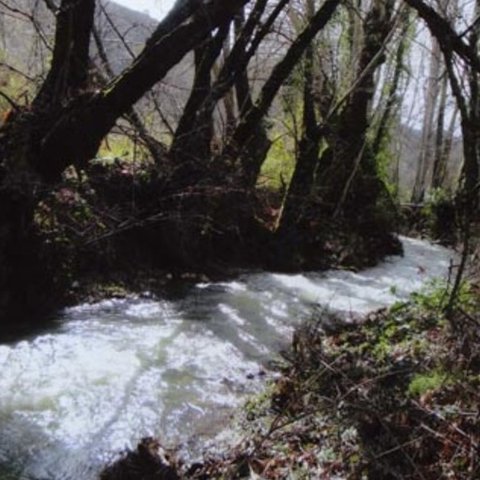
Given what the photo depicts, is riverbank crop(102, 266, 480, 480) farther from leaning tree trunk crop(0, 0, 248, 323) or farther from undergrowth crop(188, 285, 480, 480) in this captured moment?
leaning tree trunk crop(0, 0, 248, 323)

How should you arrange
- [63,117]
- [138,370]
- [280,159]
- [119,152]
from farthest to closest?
[280,159] → [119,152] → [63,117] → [138,370]

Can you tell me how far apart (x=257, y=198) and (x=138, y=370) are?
6.20 metres

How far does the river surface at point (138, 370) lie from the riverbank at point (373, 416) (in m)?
0.45

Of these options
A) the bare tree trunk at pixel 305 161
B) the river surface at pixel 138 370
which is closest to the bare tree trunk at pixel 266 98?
the bare tree trunk at pixel 305 161

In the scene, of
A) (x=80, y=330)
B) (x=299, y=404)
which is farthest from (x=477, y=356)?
(x=80, y=330)

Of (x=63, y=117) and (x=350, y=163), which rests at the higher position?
(x=350, y=163)

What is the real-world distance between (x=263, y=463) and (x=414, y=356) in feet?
6.02

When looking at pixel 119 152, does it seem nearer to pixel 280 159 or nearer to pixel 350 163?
pixel 350 163

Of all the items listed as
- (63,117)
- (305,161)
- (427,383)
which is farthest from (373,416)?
(305,161)

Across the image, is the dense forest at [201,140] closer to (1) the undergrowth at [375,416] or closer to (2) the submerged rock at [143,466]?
(1) the undergrowth at [375,416]

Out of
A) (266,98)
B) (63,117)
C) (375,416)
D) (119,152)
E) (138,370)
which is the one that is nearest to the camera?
(375,416)

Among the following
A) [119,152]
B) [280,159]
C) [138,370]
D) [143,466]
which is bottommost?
[138,370]

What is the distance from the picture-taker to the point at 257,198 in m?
12.0

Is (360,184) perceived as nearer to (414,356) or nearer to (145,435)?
(414,356)
